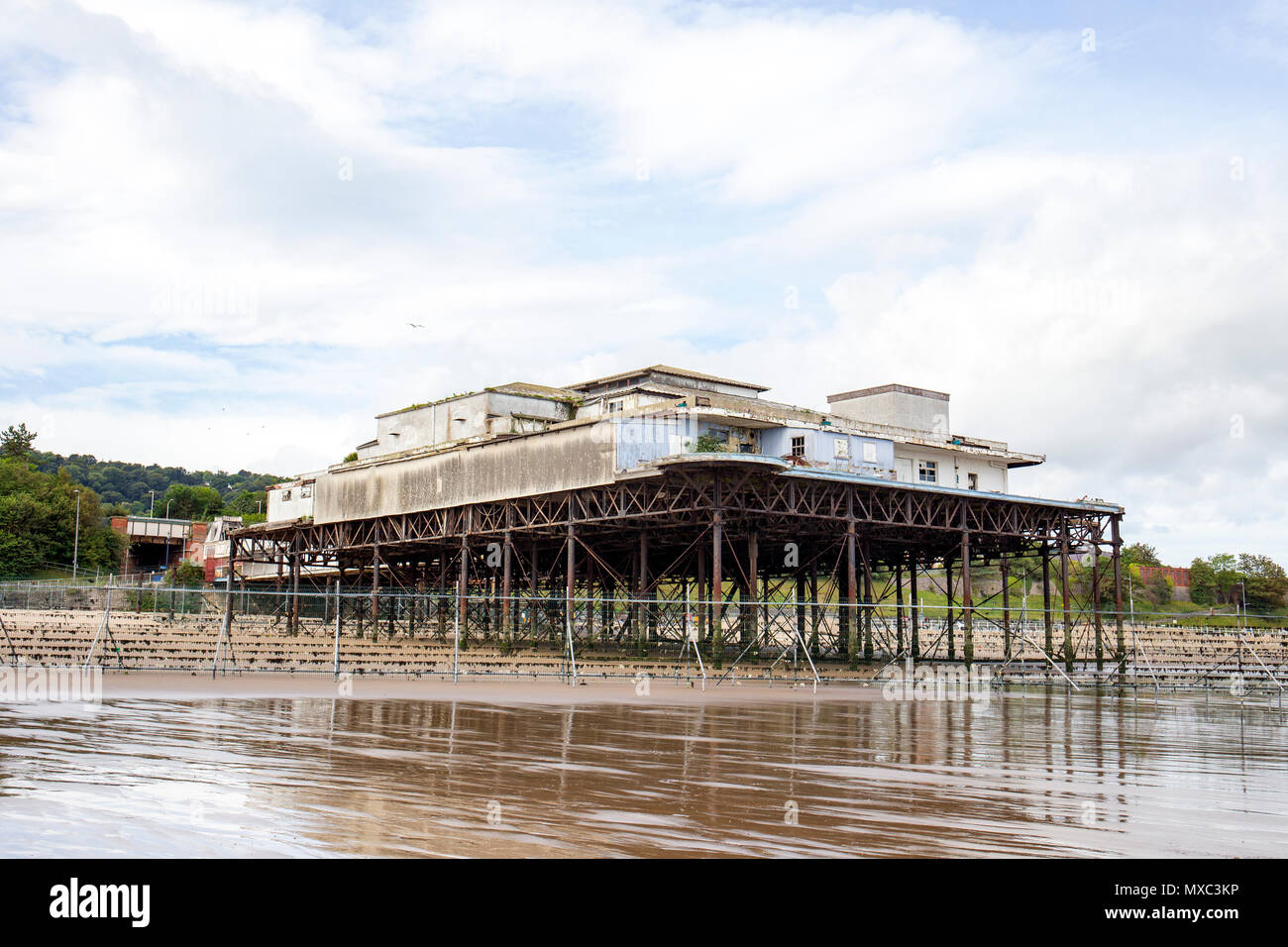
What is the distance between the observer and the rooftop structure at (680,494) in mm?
48125

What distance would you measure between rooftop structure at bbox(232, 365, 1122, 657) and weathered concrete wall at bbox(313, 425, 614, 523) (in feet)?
0.31

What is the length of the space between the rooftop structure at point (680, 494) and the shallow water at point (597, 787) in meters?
24.3

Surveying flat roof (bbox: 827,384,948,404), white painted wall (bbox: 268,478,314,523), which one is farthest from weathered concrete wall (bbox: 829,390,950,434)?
white painted wall (bbox: 268,478,314,523)

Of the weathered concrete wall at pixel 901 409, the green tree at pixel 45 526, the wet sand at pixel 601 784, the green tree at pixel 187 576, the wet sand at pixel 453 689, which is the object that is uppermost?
the weathered concrete wall at pixel 901 409

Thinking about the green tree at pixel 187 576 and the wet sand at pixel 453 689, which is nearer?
the wet sand at pixel 453 689

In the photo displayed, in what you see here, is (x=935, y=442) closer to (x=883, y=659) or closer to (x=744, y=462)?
(x=883, y=659)

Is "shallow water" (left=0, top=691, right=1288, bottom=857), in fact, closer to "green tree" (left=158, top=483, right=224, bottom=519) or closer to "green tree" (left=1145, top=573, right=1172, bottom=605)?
"green tree" (left=1145, top=573, right=1172, bottom=605)

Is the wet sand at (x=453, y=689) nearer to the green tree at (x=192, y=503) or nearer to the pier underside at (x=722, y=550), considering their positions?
the pier underside at (x=722, y=550)

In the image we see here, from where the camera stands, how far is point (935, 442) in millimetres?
58562

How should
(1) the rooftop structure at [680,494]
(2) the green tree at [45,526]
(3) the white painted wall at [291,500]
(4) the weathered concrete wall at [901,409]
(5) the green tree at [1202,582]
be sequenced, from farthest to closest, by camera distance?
(5) the green tree at [1202,582] → (2) the green tree at [45,526] → (3) the white painted wall at [291,500] → (4) the weathered concrete wall at [901,409] → (1) the rooftop structure at [680,494]

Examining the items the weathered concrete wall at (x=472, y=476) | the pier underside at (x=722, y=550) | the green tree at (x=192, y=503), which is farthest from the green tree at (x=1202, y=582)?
the green tree at (x=192, y=503)

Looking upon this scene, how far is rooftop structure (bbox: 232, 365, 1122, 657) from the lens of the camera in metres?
48.1
